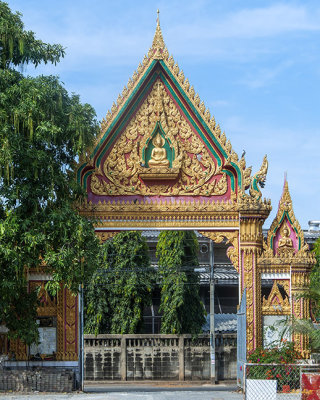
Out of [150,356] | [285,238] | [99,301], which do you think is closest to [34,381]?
[285,238]

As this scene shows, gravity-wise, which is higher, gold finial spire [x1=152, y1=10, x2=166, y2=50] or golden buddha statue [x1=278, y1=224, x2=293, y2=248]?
gold finial spire [x1=152, y1=10, x2=166, y2=50]

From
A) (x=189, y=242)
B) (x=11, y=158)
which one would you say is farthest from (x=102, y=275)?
(x=11, y=158)

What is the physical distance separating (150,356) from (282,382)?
13.1 metres

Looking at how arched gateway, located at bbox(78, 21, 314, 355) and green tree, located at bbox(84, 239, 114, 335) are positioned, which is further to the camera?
green tree, located at bbox(84, 239, 114, 335)

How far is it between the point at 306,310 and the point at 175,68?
24.2ft

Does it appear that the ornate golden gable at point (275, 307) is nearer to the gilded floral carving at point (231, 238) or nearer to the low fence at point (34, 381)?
the gilded floral carving at point (231, 238)

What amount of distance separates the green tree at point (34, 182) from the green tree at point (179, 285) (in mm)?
15010

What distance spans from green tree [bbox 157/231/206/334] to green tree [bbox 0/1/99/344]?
15.0m

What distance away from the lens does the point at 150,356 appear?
3347cm

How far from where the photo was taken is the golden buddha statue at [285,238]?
22.8 metres

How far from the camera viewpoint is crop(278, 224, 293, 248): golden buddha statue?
2284 centimetres

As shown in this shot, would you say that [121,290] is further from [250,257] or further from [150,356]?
[250,257]

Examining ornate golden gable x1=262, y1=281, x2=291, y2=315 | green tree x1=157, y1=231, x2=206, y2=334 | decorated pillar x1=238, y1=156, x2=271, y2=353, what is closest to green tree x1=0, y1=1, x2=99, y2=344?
decorated pillar x1=238, y1=156, x2=271, y2=353

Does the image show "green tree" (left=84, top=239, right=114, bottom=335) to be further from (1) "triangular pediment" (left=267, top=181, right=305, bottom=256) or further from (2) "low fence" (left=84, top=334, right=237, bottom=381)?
(1) "triangular pediment" (left=267, top=181, right=305, bottom=256)
